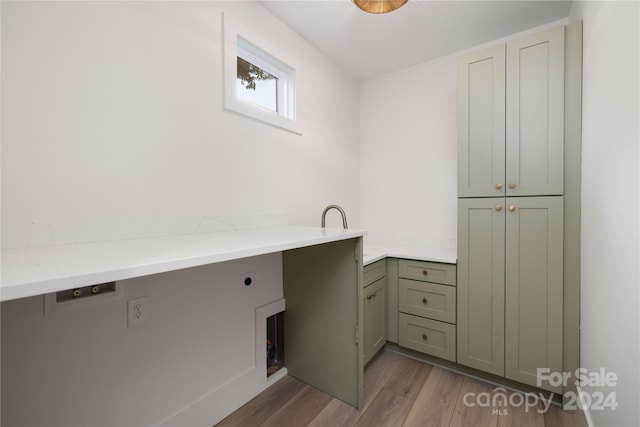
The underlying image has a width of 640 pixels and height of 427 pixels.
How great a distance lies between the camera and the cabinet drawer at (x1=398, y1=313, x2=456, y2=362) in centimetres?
192

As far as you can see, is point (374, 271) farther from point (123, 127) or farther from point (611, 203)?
point (123, 127)

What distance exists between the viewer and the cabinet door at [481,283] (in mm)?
1763

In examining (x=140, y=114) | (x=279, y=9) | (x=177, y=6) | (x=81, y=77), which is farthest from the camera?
(x=279, y=9)

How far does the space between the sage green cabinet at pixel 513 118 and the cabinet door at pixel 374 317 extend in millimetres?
898

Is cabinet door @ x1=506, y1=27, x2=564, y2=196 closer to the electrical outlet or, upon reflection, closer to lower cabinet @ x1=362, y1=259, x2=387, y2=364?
lower cabinet @ x1=362, y1=259, x2=387, y2=364

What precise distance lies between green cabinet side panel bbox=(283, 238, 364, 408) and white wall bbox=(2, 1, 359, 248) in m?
0.54

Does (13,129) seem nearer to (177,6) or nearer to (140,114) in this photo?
(140,114)

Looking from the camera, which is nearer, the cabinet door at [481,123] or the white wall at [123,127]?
the white wall at [123,127]

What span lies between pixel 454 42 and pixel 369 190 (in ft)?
4.69

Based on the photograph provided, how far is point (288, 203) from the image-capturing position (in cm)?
205

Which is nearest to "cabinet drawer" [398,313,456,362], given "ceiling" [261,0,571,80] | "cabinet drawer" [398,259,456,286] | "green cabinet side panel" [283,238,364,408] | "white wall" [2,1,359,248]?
"cabinet drawer" [398,259,456,286]

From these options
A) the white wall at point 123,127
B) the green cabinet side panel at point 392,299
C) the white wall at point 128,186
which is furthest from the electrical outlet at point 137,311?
the green cabinet side panel at point 392,299

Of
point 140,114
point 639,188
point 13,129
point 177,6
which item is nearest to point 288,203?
point 140,114

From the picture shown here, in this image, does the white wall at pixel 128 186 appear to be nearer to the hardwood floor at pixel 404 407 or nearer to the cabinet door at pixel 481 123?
the hardwood floor at pixel 404 407
